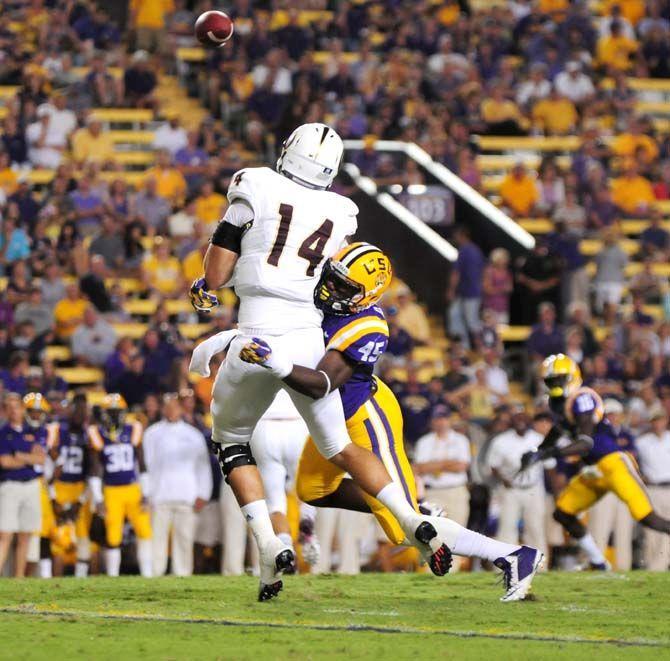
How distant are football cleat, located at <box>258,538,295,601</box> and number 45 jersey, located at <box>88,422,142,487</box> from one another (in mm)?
6255

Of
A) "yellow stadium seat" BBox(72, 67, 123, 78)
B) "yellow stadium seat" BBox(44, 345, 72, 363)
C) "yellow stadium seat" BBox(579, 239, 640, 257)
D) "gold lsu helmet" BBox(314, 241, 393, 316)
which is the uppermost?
"yellow stadium seat" BBox(72, 67, 123, 78)

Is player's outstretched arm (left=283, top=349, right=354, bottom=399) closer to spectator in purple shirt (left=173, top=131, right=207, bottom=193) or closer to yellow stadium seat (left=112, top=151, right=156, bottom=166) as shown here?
spectator in purple shirt (left=173, top=131, right=207, bottom=193)

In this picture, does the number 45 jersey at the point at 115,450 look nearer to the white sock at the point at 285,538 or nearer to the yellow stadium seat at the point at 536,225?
the white sock at the point at 285,538

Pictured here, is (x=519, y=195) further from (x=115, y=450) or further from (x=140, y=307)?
(x=115, y=450)

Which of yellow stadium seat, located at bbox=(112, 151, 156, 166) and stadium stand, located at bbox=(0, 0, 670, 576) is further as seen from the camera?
yellow stadium seat, located at bbox=(112, 151, 156, 166)

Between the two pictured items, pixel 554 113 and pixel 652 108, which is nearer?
pixel 554 113

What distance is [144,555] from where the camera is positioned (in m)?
14.2

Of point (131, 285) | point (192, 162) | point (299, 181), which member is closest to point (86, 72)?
point (192, 162)

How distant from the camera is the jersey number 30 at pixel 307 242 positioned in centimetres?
773

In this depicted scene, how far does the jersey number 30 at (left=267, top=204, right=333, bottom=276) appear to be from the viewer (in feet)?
25.4

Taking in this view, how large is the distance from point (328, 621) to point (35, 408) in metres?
6.99

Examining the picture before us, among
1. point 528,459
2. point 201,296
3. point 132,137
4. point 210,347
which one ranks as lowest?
point 528,459

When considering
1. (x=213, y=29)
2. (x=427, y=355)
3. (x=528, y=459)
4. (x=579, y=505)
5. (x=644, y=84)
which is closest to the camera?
(x=213, y=29)

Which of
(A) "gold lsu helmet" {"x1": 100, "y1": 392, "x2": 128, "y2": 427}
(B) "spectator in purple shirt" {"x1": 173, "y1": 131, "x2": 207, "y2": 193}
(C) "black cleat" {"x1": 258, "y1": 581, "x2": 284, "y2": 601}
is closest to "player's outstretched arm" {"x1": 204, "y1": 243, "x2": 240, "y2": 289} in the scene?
(C) "black cleat" {"x1": 258, "y1": 581, "x2": 284, "y2": 601}
